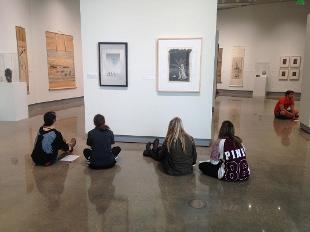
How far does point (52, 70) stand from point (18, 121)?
4.27 metres

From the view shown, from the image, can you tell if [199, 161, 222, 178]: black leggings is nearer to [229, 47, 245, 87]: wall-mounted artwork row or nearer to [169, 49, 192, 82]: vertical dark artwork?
[169, 49, 192, 82]: vertical dark artwork

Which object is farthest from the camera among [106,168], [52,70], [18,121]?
[52,70]

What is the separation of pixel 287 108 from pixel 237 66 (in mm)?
9850

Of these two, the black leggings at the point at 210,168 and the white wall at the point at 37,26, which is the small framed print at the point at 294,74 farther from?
the black leggings at the point at 210,168

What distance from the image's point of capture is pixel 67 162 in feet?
18.3

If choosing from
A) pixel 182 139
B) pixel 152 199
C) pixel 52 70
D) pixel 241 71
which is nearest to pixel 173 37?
pixel 182 139

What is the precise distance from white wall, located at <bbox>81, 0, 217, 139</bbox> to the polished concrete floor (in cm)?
95

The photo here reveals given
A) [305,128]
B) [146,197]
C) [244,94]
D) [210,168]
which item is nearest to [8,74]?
[146,197]

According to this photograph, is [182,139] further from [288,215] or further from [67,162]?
[67,162]

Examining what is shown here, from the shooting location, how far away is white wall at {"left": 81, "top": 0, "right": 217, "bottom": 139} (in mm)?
6371

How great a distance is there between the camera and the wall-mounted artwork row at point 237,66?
1966 cm

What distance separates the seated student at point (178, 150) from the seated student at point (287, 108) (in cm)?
689

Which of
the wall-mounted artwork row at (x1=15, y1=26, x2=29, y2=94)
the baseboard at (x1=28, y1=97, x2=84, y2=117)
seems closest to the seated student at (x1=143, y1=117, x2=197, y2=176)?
the baseboard at (x1=28, y1=97, x2=84, y2=117)

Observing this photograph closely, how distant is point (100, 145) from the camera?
5.09 m
